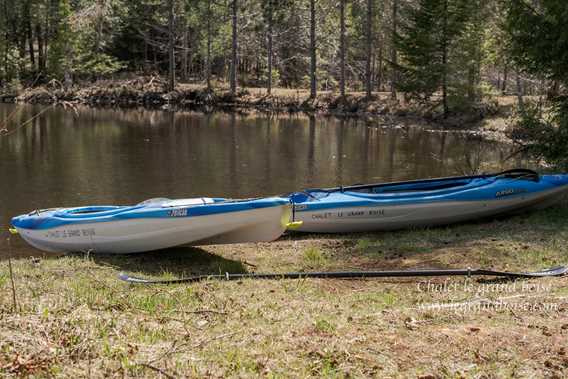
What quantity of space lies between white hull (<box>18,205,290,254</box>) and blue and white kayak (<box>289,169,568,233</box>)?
1581mm

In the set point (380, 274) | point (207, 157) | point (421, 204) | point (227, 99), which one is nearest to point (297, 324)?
point (380, 274)

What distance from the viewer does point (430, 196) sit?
33.9 feet

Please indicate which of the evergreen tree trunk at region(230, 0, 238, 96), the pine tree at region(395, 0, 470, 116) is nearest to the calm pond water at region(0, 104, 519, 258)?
the pine tree at region(395, 0, 470, 116)

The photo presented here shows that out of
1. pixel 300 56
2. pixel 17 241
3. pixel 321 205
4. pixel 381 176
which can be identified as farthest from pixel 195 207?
pixel 300 56

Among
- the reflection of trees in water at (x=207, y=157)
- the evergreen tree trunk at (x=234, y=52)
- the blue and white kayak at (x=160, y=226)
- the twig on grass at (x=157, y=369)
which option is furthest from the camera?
the evergreen tree trunk at (x=234, y=52)

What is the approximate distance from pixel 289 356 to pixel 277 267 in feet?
13.2

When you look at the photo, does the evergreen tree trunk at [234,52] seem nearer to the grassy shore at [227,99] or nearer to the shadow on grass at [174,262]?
the grassy shore at [227,99]

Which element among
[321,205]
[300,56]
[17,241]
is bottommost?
[17,241]

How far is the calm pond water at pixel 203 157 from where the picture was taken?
563 inches

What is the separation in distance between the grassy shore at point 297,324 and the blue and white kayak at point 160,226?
31.8 inches

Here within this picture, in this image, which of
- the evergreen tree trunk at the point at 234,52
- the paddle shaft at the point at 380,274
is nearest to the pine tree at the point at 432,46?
the evergreen tree trunk at the point at 234,52

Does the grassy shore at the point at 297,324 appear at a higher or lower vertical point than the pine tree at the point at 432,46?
lower

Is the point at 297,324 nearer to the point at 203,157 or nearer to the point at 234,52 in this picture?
the point at 203,157

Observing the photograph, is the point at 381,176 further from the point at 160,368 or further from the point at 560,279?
the point at 160,368
